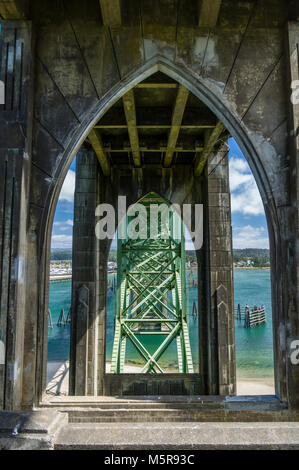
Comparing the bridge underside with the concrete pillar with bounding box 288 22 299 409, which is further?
the bridge underside

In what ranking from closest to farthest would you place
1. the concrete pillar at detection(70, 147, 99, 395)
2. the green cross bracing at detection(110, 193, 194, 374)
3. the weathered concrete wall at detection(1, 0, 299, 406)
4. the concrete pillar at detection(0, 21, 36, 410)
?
1. the concrete pillar at detection(0, 21, 36, 410)
2. the weathered concrete wall at detection(1, 0, 299, 406)
3. the concrete pillar at detection(70, 147, 99, 395)
4. the green cross bracing at detection(110, 193, 194, 374)

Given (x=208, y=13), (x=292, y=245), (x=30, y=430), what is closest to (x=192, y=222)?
(x=292, y=245)

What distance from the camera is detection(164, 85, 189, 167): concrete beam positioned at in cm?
770

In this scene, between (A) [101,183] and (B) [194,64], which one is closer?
(B) [194,64]

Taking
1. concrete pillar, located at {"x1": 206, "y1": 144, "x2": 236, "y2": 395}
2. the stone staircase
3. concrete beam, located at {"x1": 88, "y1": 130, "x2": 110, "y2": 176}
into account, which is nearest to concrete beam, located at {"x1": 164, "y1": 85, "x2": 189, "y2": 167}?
concrete pillar, located at {"x1": 206, "y1": 144, "x2": 236, "y2": 395}

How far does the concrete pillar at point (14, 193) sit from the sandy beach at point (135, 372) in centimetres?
1781

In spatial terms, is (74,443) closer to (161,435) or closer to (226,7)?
(161,435)

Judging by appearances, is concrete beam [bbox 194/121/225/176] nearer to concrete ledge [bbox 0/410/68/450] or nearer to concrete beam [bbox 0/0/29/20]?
concrete beam [bbox 0/0/29/20]

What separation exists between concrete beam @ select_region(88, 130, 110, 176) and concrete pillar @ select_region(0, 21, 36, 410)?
192 inches

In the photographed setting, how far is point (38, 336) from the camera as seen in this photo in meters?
4.64

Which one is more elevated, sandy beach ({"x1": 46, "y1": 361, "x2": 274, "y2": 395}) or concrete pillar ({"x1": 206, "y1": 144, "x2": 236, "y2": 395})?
concrete pillar ({"x1": 206, "y1": 144, "x2": 236, "y2": 395})

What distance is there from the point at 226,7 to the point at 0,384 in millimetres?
6136

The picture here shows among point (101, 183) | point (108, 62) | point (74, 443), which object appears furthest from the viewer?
point (101, 183)

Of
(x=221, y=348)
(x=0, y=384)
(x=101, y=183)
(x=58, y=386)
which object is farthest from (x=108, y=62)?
(x=58, y=386)
